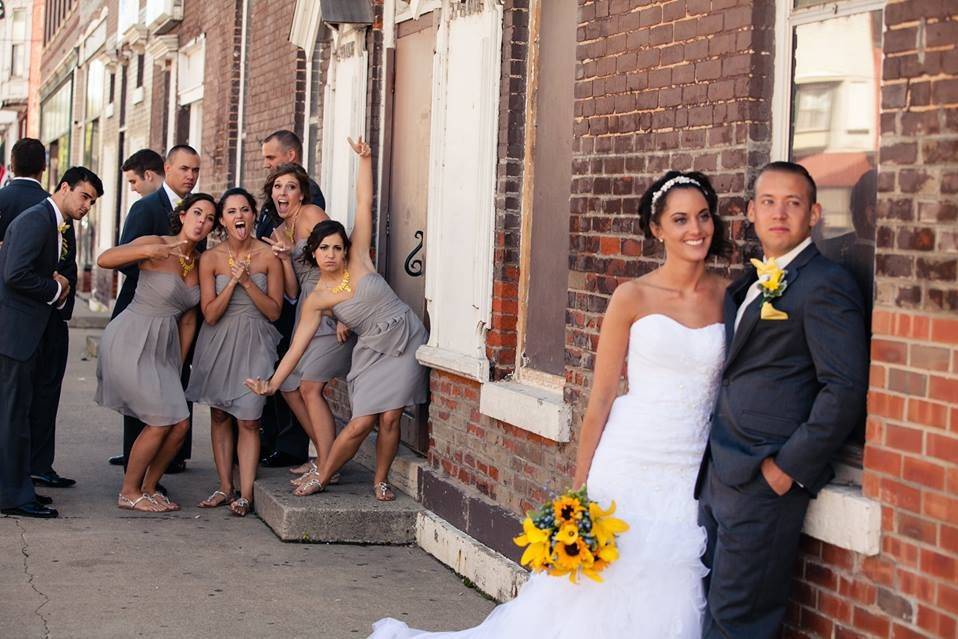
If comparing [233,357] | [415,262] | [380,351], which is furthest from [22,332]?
[415,262]

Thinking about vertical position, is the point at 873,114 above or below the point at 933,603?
above

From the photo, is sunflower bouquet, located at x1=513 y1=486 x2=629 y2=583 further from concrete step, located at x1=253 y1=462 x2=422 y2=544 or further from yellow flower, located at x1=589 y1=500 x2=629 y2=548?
concrete step, located at x1=253 y1=462 x2=422 y2=544

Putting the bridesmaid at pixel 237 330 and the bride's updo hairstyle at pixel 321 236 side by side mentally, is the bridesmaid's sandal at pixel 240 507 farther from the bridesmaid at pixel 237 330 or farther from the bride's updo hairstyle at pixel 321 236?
the bride's updo hairstyle at pixel 321 236

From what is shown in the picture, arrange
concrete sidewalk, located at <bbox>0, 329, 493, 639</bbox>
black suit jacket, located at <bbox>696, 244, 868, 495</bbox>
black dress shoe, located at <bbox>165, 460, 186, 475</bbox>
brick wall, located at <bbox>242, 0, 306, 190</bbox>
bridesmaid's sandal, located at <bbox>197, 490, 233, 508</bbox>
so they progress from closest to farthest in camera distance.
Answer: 1. black suit jacket, located at <bbox>696, 244, 868, 495</bbox>
2. concrete sidewalk, located at <bbox>0, 329, 493, 639</bbox>
3. bridesmaid's sandal, located at <bbox>197, 490, 233, 508</bbox>
4. black dress shoe, located at <bbox>165, 460, 186, 475</bbox>
5. brick wall, located at <bbox>242, 0, 306, 190</bbox>

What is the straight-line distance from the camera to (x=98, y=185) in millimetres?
8656

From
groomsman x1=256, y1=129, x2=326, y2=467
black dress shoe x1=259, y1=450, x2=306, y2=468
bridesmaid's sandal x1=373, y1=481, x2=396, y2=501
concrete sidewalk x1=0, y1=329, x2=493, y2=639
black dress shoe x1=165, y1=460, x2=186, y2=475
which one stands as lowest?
concrete sidewalk x1=0, y1=329, x2=493, y2=639

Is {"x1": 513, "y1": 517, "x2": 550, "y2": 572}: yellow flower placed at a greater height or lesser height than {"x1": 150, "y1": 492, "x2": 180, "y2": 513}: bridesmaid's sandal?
greater

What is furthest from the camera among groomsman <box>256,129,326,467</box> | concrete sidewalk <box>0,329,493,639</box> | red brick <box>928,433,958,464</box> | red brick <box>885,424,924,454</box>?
groomsman <box>256,129,326,467</box>

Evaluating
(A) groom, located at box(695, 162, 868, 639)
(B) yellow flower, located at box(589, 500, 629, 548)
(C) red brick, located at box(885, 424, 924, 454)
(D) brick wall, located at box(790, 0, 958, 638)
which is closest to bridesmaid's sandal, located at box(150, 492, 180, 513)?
(B) yellow flower, located at box(589, 500, 629, 548)

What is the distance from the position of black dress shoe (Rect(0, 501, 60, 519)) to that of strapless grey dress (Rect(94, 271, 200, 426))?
2.28 ft

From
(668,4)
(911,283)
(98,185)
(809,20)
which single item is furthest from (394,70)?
(911,283)

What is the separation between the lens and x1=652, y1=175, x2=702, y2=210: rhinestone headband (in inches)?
189

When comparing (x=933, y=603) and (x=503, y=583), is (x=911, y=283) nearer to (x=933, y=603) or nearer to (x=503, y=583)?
(x=933, y=603)

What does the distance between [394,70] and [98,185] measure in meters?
2.16
